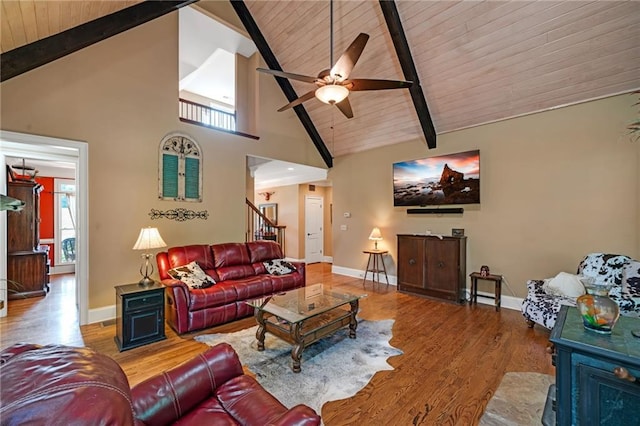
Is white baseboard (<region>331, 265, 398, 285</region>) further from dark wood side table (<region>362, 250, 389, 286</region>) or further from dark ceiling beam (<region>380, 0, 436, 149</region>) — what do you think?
dark ceiling beam (<region>380, 0, 436, 149</region>)

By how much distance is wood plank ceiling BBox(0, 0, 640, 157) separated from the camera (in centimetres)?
303

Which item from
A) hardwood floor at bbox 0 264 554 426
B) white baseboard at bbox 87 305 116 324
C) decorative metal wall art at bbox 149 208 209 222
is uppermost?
decorative metal wall art at bbox 149 208 209 222

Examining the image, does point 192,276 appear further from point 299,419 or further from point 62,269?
point 62,269

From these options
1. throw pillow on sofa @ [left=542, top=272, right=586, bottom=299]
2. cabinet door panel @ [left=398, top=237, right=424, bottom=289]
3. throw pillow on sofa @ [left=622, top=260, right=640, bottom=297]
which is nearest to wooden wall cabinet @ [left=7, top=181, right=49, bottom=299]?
cabinet door panel @ [left=398, top=237, right=424, bottom=289]

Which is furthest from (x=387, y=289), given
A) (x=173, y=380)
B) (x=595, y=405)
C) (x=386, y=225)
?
(x=173, y=380)

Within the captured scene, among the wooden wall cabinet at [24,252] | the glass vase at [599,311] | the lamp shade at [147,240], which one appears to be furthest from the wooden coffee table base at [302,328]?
the wooden wall cabinet at [24,252]

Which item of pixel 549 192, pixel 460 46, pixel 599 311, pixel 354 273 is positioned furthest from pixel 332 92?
pixel 354 273

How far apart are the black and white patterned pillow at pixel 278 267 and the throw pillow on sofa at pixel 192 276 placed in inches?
38.7

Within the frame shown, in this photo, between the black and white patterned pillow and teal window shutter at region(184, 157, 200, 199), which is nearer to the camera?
the black and white patterned pillow

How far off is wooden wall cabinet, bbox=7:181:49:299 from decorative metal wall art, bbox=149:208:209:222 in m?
2.69

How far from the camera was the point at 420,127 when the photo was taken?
529cm

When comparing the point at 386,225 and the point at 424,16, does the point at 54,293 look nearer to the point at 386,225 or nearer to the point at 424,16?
the point at 386,225

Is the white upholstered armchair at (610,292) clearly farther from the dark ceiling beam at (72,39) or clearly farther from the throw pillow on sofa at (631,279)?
the dark ceiling beam at (72,39)

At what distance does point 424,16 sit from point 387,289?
15.0 feet
